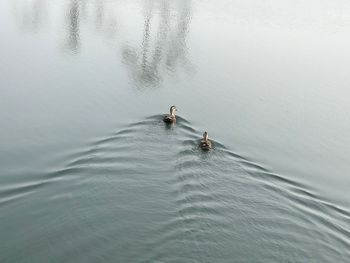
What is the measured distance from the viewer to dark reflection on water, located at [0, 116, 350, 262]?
44.3 feet

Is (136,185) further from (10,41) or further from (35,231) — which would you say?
(10,41)

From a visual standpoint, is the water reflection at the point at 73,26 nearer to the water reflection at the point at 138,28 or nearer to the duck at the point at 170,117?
the water reflection at the point at 138,28

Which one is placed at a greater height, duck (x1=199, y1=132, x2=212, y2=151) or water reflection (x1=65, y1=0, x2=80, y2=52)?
water reflection (x1=65, y1=0, x2=80, y2=52)

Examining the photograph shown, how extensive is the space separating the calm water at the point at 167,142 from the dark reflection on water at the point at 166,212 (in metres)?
0.05

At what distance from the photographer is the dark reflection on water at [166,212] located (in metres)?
13.5

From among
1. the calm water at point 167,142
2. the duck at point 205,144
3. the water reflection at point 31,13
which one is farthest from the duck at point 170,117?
the water reflection at point 31,13

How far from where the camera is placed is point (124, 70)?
29.0 m

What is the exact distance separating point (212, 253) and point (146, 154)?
5811mm

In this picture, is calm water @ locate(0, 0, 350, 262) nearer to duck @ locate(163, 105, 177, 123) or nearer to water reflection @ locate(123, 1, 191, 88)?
water reflection @ locate(123, 1, 191, 88)

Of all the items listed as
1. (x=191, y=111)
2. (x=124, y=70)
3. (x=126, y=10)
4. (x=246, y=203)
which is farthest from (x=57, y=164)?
(x=126, y=10)

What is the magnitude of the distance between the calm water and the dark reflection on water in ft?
0.15

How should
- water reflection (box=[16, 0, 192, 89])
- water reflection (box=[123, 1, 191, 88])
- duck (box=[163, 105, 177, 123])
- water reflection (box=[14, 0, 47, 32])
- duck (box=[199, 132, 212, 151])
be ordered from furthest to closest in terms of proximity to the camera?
water reflection (box=[14, 0, 47, 32]) < water reflection (box=[16, 0, 192, 89]) < water reflection (box=[123, 1, 191, 88]) < duck (box=[163, 105, 177, 123]) < duck (box=[199, 132, 212, 151])

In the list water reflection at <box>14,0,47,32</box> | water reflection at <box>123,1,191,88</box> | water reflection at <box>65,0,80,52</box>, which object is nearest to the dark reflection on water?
water reflection at <box>123,1,191,88</box>

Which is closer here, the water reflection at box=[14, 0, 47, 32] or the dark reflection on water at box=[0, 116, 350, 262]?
the dark reflection on water at box=[0, 116, 350, 262]
